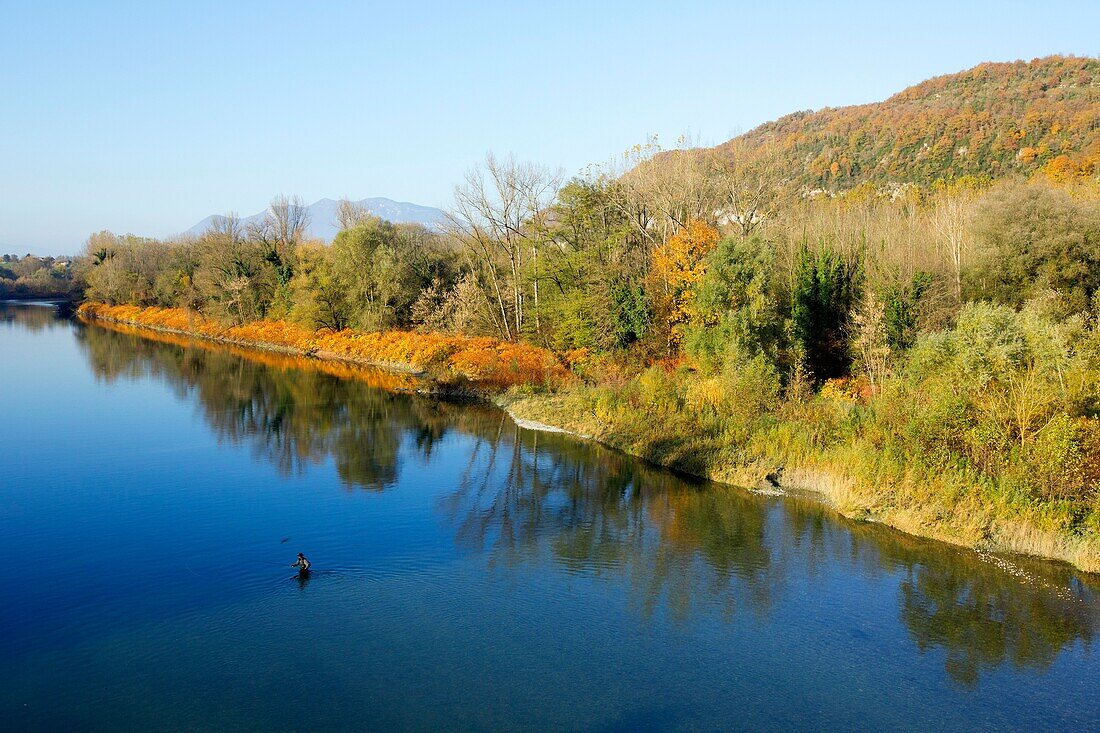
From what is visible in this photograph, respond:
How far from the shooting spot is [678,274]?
3394cm

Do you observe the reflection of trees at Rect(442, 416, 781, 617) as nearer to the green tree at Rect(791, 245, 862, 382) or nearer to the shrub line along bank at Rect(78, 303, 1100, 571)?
the shrub line along bank at Rect(78, 303, 1100, 571)

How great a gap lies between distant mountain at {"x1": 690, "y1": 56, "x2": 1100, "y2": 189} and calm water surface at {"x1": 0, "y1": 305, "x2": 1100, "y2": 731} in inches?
1054

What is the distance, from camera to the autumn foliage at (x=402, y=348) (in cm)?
3850

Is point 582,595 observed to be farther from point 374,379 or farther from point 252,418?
point 374,379

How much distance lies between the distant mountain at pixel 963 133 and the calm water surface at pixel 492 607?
26.8m

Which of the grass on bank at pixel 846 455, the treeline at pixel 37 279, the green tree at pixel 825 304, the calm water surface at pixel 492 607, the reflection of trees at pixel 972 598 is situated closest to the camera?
the calm water surface at pixel 492 607

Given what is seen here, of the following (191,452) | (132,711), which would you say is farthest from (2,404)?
(132,711)

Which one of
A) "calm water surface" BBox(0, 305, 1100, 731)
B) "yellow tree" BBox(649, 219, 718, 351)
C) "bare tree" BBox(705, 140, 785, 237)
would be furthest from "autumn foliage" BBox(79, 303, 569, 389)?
"calm water surface" BBox(0, 305, 1100, 731)

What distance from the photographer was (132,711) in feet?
37.6

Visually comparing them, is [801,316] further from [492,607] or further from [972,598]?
[492,607]

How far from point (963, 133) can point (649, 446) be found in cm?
4943

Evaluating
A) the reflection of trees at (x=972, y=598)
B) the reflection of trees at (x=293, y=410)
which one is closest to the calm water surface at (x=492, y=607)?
the reflection of trees at (x=972, y=598)

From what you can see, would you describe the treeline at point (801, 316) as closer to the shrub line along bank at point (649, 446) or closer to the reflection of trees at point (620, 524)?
the shrub line along bank at point (649, 446)

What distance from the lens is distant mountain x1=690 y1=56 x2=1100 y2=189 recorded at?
50.1 metres
